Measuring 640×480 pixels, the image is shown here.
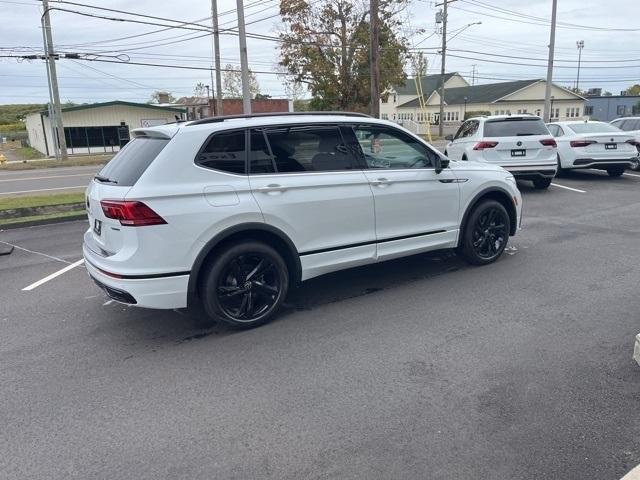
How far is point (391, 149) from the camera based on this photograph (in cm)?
564

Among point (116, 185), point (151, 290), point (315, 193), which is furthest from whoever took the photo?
point (315, 193)

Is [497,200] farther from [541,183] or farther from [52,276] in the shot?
[541,183]

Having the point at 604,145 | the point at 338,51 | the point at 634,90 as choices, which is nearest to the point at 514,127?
the point at 604,145

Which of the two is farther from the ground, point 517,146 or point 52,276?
point 517,146

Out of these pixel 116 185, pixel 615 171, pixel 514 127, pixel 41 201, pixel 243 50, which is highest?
pixel 243 50

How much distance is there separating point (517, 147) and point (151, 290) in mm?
9223

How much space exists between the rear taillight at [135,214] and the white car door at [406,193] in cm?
217

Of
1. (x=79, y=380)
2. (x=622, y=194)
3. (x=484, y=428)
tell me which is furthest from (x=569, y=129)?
(x=79, y=380)

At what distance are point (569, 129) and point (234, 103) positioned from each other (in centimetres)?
3469

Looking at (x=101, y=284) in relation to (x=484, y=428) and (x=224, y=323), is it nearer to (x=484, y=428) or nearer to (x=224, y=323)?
(x=224, y=323)

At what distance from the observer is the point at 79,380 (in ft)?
12.7

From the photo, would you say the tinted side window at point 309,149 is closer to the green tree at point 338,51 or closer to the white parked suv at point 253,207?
the white parked suv at point 253,207

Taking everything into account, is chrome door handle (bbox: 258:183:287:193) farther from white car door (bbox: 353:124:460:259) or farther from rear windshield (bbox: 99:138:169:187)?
white car door (bbox: 353:124:460:259)

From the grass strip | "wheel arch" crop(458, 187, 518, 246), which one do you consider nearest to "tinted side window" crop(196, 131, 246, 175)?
"wheel arch" crop(458, 187, 518, 246)
